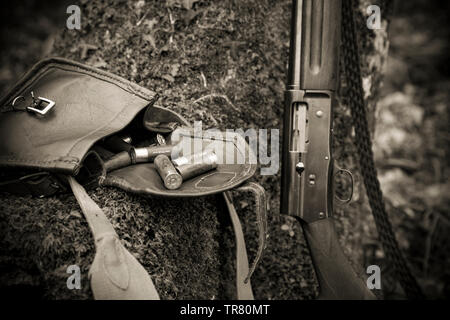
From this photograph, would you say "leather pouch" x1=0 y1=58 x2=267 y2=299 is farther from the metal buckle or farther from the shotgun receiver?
the shotgun receiver

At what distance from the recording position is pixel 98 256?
3.99 ft

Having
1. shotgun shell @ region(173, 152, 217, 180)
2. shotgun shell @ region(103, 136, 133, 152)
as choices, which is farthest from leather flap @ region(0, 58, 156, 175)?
shotgun shell @ region(173, 152, 217, 180)

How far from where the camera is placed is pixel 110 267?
122 cm

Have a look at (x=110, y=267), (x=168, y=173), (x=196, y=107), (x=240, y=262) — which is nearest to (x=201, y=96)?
(x=196, y=107)

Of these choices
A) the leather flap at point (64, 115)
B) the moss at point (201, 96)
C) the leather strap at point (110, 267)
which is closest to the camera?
the leather strap at point (110, 267)

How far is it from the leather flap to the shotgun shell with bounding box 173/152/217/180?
0.93 ft

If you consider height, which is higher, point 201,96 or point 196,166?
point 201,96

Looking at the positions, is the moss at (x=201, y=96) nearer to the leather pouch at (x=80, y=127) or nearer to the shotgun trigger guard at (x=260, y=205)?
the leather pouch at (x=80, y=127)

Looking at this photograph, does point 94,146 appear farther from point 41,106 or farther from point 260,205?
point 260,205

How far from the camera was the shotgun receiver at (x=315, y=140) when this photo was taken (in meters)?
1.72

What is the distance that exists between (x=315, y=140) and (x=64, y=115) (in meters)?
1.12

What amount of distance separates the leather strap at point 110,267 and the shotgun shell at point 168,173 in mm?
255

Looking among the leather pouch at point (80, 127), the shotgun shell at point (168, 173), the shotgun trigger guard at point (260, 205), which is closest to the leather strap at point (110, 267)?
the leather pouch at point (80, 127)
